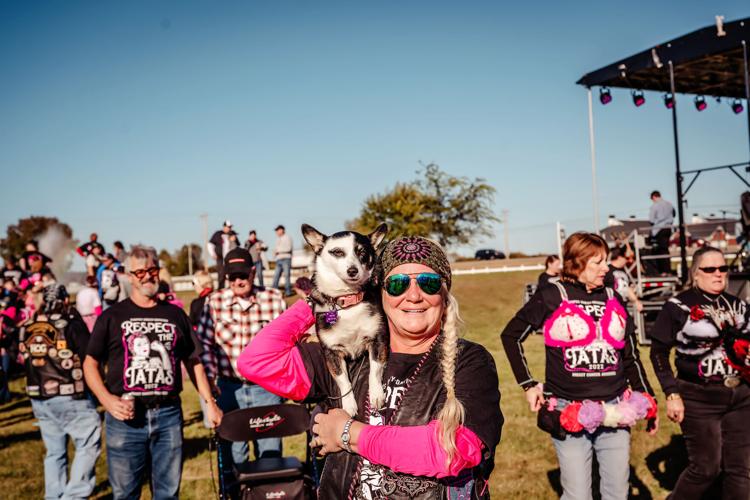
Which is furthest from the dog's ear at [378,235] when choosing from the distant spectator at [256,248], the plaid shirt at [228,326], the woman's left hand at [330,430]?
the distant spectator at [256,248]

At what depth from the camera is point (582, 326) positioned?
425 cm

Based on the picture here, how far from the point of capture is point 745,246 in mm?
11969

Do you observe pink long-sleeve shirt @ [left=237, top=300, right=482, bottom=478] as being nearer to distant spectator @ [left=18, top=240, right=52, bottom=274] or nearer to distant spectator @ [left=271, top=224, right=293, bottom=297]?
distant spectator @ [left=18, top=240, right=52, bottom=274]

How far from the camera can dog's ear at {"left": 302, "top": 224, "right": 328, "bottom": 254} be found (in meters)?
3.60

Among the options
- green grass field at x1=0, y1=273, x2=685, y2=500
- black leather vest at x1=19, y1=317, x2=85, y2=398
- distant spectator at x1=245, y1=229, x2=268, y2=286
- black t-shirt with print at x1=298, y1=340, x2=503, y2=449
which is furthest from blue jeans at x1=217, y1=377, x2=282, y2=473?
distant spectator at x1=245, y1=229, x2=268, y2=286

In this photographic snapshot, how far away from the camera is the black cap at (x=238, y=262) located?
225 inches

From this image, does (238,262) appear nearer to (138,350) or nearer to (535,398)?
(138,350)

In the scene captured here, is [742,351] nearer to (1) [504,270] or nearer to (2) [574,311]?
(2) [574,311]

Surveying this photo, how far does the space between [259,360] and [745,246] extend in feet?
40.2

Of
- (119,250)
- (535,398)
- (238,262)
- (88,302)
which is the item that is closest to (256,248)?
(119,250)

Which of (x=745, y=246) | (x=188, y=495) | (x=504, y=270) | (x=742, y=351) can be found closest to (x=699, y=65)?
(x=745, y=246)

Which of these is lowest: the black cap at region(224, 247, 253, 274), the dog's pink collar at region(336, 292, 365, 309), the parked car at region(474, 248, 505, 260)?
the parked car at region(474, 248, 505, 260)

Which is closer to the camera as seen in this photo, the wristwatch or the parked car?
the wristwatch

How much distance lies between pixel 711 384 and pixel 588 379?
1092mm
